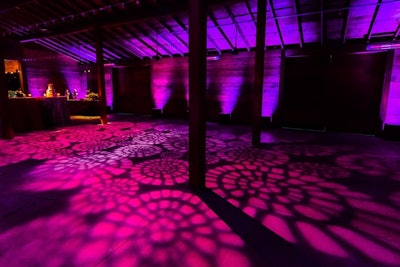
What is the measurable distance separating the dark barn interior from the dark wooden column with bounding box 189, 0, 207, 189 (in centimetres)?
2

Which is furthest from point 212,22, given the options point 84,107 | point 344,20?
point 84,107

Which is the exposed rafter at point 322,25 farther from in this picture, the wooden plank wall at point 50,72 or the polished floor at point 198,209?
the wooden plank wall at point 50,72

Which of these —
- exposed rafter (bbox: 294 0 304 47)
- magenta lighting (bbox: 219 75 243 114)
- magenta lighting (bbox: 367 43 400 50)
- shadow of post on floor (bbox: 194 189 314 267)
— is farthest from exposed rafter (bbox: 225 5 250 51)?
shadow of post on floor (bbox: 194 189 314 267)

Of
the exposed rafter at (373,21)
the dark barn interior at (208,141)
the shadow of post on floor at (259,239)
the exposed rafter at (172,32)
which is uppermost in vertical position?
the exposed rafter at (172,32)

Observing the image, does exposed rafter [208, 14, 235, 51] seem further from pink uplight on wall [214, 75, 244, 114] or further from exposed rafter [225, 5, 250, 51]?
pink uplight on wall [214, 75, 244, 114]

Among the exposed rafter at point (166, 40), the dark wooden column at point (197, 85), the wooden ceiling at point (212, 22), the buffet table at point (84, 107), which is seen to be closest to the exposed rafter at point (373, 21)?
the wooden ceiling at point (212, 22)

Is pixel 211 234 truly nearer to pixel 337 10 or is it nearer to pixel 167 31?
pixel 337 10

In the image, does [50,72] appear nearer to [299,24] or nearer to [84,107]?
[84,107]

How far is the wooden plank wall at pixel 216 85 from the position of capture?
821cm

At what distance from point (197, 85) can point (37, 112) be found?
632cm

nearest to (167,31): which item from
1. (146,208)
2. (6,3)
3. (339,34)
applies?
(6,3)

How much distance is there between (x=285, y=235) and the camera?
2.03 m

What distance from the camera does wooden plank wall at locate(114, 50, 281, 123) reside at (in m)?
8.21

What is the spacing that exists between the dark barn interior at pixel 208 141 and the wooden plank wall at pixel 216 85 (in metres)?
0.05
